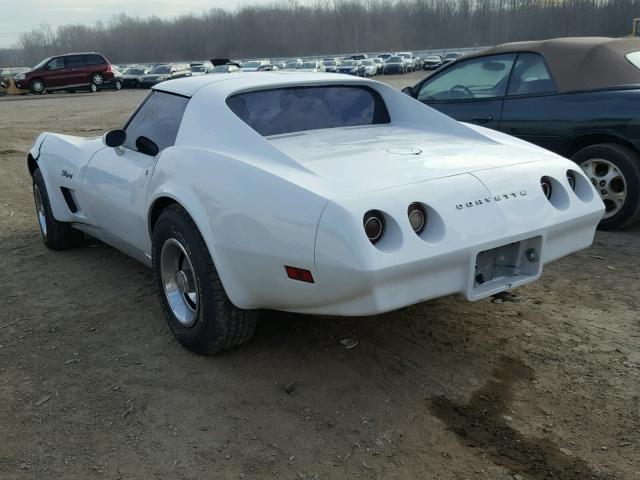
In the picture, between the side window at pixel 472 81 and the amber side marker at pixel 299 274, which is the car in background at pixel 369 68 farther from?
the amber side marker at pixel 299 274

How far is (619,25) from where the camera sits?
84.0m

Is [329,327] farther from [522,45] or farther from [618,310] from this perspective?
[522,45]

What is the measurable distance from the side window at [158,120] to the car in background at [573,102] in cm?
340

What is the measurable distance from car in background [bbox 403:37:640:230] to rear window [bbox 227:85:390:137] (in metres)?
2.20

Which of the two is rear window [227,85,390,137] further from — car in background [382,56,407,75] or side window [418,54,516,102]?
car in background [382,56,407,75]

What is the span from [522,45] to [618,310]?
330cm

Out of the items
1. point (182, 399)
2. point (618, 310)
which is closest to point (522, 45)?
point (618, 310)

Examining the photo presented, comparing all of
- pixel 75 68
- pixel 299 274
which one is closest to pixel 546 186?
pixel 299 274

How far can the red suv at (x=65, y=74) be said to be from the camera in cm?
3041

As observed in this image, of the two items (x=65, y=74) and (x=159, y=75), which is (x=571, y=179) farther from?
(x=159, y=75)

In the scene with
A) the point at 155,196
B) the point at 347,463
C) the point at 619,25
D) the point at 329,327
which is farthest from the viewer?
the point at 619,25

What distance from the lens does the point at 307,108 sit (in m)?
3.78

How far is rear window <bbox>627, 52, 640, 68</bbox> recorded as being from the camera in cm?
544

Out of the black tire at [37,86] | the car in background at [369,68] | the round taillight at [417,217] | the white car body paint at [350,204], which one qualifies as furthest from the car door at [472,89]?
the car in background at [369,68]
